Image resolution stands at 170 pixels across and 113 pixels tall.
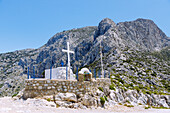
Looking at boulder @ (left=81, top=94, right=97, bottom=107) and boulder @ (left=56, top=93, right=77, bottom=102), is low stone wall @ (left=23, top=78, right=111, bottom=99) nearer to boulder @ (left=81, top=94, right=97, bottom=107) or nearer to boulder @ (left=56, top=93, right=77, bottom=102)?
boulder @ (left=56, top=93, right=77, bottom=102)

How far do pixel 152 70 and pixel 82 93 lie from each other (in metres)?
45.1

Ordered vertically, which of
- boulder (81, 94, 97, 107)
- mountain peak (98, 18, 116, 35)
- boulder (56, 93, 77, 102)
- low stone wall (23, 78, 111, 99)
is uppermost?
mountain peak (98, 18, 116, 35)

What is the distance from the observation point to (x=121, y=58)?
55969 millimetres

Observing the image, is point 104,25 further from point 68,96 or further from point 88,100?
point 68,96

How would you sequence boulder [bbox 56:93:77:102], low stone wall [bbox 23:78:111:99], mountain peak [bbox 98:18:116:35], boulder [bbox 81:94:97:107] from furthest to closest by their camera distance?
mountain peak [bbox 98:18:116:35] < boulder [bbox 81:94:97:107] < boulder [bbox 56:93:77:102] < low stone wall [bbox 23:78:111:99]

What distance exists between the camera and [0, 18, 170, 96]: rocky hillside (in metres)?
44.8

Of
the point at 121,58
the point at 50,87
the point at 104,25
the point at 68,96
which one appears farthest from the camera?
the point at 104,25

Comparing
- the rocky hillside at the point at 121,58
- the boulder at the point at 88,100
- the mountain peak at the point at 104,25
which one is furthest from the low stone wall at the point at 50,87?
the mountain peak at the point at 104,25

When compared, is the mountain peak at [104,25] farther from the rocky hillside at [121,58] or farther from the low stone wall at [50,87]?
the low stone wall at [50,87]

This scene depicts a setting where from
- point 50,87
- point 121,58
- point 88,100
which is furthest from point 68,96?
point 121,58

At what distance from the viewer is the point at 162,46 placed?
133 meters

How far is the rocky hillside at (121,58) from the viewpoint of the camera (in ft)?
147

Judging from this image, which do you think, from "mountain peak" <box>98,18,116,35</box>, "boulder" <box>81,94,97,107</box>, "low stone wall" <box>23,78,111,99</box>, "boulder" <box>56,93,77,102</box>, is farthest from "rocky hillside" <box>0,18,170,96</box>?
"boulder" <box>81,94,97,107</box>

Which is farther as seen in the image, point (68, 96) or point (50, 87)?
point (68, 96)
